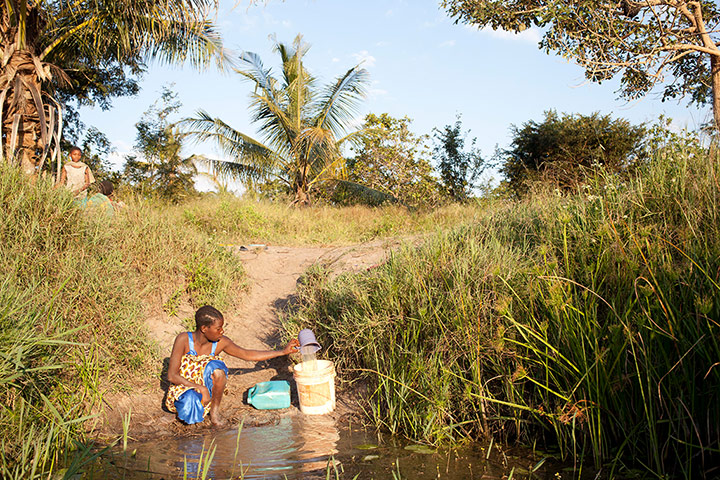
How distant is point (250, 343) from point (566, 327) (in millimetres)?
4192

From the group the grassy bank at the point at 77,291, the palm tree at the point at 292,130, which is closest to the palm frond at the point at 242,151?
the palm tree at the point at 292,130

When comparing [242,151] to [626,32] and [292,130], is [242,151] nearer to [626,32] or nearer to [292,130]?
[292,130]

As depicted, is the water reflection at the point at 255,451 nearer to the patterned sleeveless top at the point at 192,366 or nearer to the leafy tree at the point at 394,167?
the patterned sleeveless top at the point at 192,366

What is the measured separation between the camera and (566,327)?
10.9 ft

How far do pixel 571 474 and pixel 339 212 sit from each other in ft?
38.6

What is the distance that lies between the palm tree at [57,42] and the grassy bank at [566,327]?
246 inches

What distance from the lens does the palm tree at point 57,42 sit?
8.93 metres

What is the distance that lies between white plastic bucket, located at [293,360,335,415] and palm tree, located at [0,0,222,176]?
5742 mm

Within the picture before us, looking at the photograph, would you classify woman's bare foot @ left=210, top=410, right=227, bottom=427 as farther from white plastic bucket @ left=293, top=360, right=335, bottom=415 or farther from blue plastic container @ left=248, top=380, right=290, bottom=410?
white plastic bucket @ left=293, top=360, right=335, bottom=415

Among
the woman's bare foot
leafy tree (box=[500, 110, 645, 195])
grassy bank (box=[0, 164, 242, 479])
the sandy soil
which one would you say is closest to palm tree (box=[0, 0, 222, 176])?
grassy bank (box=[0, 164, 242, 479])

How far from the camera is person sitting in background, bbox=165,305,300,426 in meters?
4.59

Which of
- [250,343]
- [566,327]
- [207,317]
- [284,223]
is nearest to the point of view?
[566,327]

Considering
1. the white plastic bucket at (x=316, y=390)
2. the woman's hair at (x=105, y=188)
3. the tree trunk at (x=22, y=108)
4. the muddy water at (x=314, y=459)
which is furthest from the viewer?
the tree trunk at (x=22, y=108)

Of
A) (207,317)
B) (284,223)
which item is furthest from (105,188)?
(284,223)
